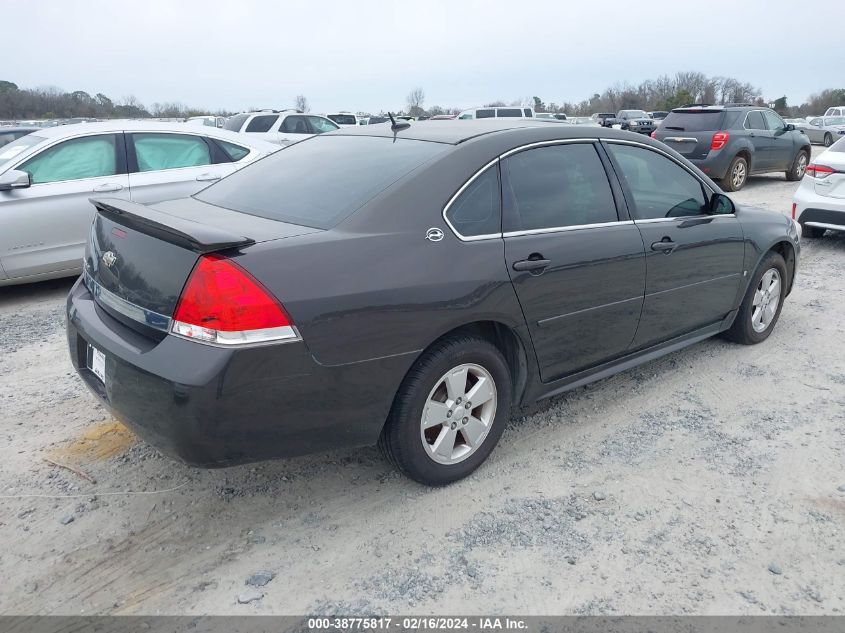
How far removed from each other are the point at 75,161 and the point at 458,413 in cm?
503

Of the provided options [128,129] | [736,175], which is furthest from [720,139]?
[128,129]

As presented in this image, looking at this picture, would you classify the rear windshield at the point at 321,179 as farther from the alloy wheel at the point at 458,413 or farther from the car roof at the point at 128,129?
the car roof at the point at 128,129

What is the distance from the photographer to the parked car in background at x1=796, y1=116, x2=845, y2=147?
2689 cm

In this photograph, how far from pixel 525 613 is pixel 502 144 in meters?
2.09

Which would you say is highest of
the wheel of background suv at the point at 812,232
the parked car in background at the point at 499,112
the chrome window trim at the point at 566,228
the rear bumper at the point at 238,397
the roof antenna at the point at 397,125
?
the parked car in background at the point at 499,112

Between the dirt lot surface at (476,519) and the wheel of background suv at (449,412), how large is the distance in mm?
155

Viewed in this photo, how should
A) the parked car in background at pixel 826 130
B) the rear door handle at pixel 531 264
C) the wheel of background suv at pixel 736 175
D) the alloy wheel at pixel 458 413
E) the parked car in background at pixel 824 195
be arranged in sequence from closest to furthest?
the alloy wheel at pixel 458 413 → the rear door handle at pixel 531 264 → the parked car in background at pixel 824 195 → the wheel of background suv at pixel 736 175 → the parked car in background at pixel 826 130

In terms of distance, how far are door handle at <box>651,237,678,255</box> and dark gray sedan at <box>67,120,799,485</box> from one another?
0.01 meters

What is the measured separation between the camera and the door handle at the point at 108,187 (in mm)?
6367

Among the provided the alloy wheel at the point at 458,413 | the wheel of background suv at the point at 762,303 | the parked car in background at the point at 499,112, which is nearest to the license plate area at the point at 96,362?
the alloy wheel at the point at 458,413

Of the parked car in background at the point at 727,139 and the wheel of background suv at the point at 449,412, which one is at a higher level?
the parked car in background at the point at 727,139

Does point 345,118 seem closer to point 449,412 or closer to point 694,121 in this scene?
point 694,121

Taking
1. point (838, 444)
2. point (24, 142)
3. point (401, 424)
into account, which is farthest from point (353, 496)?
point (24, 142)

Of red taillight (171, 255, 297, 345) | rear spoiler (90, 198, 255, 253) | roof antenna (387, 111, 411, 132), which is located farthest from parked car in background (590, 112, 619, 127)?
red taillight (171, 255, 297, 345)
